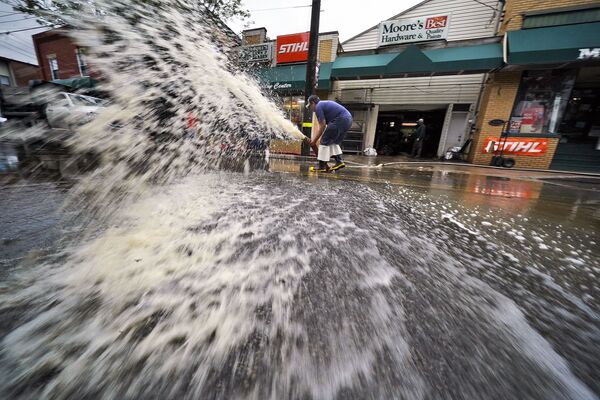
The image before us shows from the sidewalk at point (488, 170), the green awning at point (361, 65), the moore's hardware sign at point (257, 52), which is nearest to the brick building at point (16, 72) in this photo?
the moore's hardware sign at point (257, 52)

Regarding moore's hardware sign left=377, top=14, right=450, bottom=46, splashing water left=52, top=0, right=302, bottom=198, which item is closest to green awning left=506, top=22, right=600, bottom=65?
moore's hardware sign left=377, top=14, right=450, bottom=46

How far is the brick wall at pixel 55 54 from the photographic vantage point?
1672 centimetres

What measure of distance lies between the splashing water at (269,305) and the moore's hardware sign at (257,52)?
10.4 meters

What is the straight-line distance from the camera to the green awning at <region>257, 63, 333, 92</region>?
10.3 m

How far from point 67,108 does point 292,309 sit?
1188 centimetres

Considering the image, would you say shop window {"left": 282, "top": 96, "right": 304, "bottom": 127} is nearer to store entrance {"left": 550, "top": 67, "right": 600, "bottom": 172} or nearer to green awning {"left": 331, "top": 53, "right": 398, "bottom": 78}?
green awning {"left": 331, "top": 53, "right": 398, "bottom": 78}

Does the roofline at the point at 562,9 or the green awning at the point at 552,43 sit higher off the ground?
the roofline at the point at 562,9

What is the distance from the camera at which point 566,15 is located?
7180 mm

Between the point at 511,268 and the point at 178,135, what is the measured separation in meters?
4.43

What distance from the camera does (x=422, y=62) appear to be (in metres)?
8.48

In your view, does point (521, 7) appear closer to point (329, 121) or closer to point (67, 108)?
point (329, 121)

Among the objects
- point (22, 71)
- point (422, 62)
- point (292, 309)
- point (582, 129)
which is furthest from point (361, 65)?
point (22, 71)

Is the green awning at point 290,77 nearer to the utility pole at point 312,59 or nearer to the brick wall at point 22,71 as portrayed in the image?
the utility pole at point 312,59

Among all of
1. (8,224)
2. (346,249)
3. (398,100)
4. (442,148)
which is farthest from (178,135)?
(442,148)
